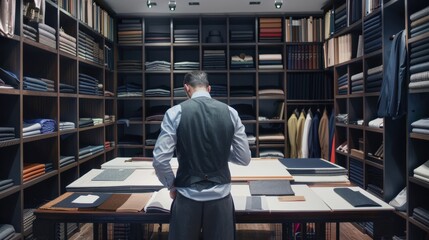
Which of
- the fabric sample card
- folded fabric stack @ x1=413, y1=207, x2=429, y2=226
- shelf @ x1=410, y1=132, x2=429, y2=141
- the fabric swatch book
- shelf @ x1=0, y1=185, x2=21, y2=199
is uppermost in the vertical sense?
shelf @ x1=410, y1=132, x2=429, y2=141

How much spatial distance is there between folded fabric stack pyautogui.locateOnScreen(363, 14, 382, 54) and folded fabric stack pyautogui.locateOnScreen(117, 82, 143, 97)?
3099 millimetres

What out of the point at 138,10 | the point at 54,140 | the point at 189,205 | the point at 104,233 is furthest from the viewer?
the point at 138,10

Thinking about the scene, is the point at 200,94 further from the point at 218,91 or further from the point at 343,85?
the point at 218,91

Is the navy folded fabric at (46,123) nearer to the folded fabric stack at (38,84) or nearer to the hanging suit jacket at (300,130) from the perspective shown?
the folded fabric stack at (38,84)

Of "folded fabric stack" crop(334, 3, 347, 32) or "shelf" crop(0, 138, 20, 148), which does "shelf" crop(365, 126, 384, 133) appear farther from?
"shelf" crop(0, 138, 20, 148)

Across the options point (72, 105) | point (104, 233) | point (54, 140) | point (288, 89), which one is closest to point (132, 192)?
point (104, 233)

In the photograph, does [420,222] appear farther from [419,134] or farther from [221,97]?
[221,97]

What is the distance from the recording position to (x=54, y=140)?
336cm

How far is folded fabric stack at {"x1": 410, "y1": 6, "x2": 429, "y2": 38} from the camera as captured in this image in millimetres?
2549

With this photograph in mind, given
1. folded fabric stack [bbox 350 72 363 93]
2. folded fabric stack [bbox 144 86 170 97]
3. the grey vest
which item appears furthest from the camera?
folded fabric stack [bbox 144 86 170 97]

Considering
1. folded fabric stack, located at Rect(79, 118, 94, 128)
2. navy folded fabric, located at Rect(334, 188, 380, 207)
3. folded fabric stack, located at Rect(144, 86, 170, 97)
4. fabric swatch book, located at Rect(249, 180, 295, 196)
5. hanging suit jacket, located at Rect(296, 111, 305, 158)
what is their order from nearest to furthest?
1. navy folded fabric, located at Rect(334, 188, 380, 207)
2. fabric swatch book, located at Rect(249, 180, 295, 196)
3. folded fabric stack, located at Rect(79, 118, 94, 128)
4. hanging suit jacket, located at Rect(296, 111, 305, 158)
5. folded fabric stack, located at Rect(144, 86, 170, 97)

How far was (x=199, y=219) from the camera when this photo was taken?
6.02ft

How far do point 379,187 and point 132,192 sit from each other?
2559mm

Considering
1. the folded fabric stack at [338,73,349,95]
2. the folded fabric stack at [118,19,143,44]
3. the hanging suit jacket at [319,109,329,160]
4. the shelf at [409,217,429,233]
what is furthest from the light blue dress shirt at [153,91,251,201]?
the folded fabric stack at [118,19,143,44]
